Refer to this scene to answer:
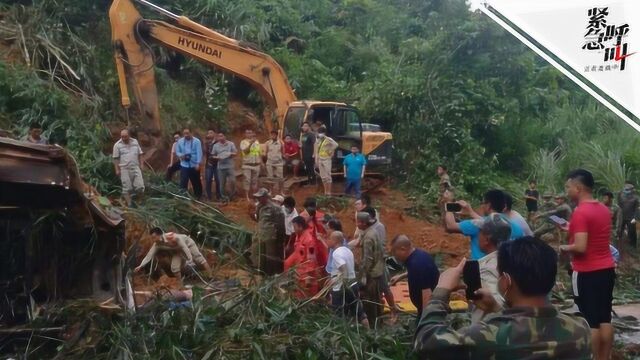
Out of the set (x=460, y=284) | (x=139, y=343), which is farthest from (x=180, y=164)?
(x=460, y=284)

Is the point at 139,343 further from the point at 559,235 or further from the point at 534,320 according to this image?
the point at 559,235

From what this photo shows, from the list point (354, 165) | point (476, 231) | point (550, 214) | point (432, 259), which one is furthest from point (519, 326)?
point (354, 165)

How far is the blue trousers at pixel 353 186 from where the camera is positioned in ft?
54.2

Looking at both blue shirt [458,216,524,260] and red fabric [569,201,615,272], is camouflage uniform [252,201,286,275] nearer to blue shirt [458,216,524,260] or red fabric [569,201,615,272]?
blue shirt [458,216,524,260]

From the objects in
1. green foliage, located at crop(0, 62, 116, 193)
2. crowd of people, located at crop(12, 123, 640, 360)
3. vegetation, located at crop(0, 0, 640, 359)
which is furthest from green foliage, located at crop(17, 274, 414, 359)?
green foliage, located at crop(0, 62, 116, 193)

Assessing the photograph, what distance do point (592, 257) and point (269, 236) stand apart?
4757 mm

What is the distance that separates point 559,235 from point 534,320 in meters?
12.6

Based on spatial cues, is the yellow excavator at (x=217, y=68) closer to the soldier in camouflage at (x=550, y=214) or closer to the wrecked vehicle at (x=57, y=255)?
the soldier in camouflage at (x=550, y=214)

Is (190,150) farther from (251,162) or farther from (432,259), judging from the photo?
(432,259)

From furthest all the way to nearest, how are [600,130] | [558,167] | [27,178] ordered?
[600,130], [558,167], [27,178]

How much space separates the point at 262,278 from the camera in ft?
22.0

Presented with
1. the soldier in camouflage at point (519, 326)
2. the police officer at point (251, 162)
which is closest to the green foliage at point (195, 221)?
the police officer at point (251, 162)

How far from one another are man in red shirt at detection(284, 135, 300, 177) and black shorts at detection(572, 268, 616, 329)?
36.4 ft

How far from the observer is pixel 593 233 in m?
6.22
